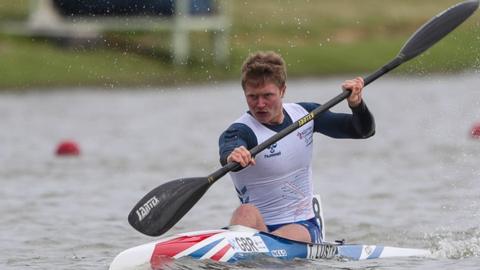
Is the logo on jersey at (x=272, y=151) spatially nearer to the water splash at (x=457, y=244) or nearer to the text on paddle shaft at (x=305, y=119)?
the text on paddle shaft at (x=305, y=119)

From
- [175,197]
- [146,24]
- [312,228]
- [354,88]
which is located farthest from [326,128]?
[146,24]

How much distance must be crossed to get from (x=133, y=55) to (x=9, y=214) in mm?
28099

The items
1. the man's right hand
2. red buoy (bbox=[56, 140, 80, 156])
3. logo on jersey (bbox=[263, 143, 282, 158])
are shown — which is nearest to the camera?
the man's right hand

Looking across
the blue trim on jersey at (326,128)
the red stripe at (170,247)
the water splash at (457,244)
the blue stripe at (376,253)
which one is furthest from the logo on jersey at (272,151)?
the water splash at (457,244)

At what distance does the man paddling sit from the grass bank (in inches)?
944

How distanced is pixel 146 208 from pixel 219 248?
29.1 inches

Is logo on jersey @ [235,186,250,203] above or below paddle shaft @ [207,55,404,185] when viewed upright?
below

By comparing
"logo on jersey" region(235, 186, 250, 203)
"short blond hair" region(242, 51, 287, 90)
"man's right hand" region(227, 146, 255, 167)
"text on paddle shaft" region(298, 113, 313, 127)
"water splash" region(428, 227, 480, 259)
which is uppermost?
"short blond hair" region(242, 51, 287, 90)

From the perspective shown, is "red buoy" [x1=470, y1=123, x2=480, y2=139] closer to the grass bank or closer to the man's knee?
the grass bank

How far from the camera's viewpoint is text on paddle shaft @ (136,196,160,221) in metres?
9.91

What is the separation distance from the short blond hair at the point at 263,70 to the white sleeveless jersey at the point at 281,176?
1.76 ft

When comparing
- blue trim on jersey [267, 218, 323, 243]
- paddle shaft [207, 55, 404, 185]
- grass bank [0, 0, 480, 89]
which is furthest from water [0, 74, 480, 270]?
grass bank [0, 0, 480, 89]

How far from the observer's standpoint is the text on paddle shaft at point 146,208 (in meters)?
9.91

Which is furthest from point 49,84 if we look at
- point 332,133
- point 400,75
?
point 332,133
